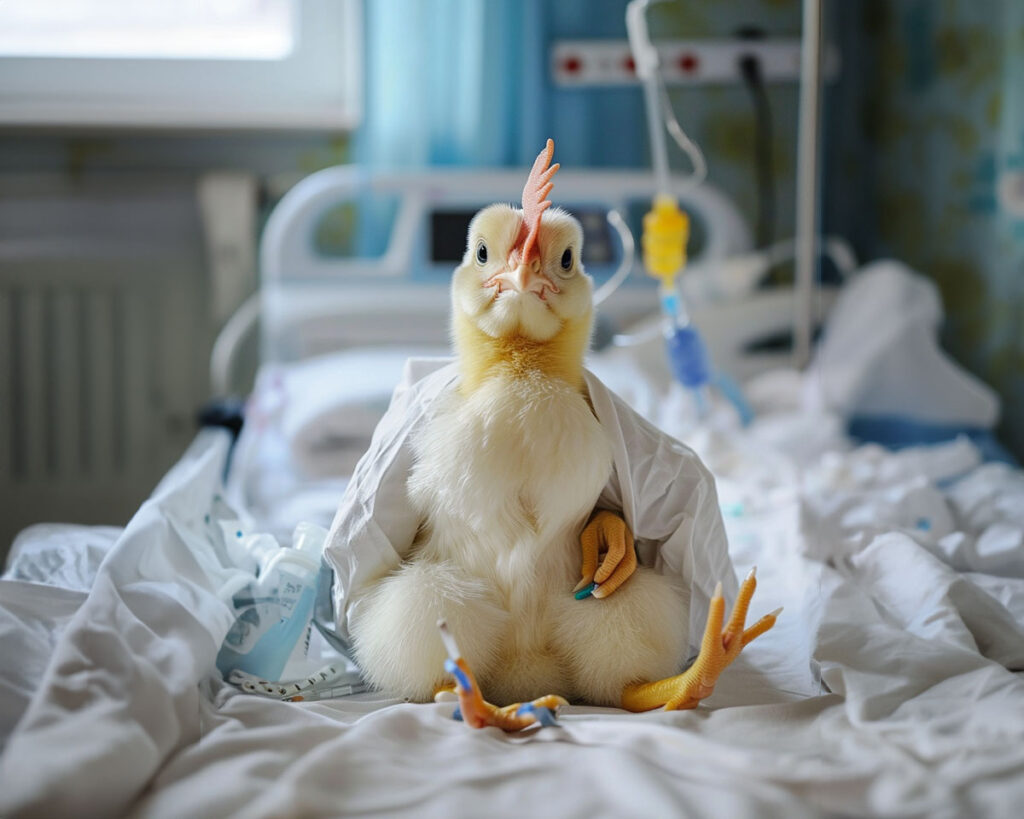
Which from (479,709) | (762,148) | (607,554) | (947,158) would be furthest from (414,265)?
(479,709)

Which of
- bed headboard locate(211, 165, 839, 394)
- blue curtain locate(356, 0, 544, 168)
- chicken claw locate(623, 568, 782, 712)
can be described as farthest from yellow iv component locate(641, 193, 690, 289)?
blue curtain locate(356, 0, 544, 168)

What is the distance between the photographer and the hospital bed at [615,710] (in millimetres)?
680

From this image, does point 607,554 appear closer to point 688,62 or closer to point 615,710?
point 615,710

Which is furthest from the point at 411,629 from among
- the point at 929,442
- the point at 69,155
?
the point at 69,155

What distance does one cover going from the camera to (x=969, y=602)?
3.34 ft

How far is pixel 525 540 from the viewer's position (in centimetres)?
87

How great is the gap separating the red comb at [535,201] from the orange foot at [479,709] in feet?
1.06

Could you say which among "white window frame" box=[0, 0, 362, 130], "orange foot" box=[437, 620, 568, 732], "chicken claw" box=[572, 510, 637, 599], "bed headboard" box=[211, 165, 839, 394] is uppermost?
"white window frame" box=[0, 0, 362, 130]

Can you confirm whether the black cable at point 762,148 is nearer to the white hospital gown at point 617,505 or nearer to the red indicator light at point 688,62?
the red indicator light at point 688,62

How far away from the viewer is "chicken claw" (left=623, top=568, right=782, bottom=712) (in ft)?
2.67

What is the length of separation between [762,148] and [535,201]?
71.9 inches

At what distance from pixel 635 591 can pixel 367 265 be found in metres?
1.42

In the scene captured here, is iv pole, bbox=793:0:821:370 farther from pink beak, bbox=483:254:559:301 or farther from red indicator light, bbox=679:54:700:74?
pink beak, bbox=483:254:559:301

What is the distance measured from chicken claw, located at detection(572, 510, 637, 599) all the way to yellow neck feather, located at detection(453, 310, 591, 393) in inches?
5.0
